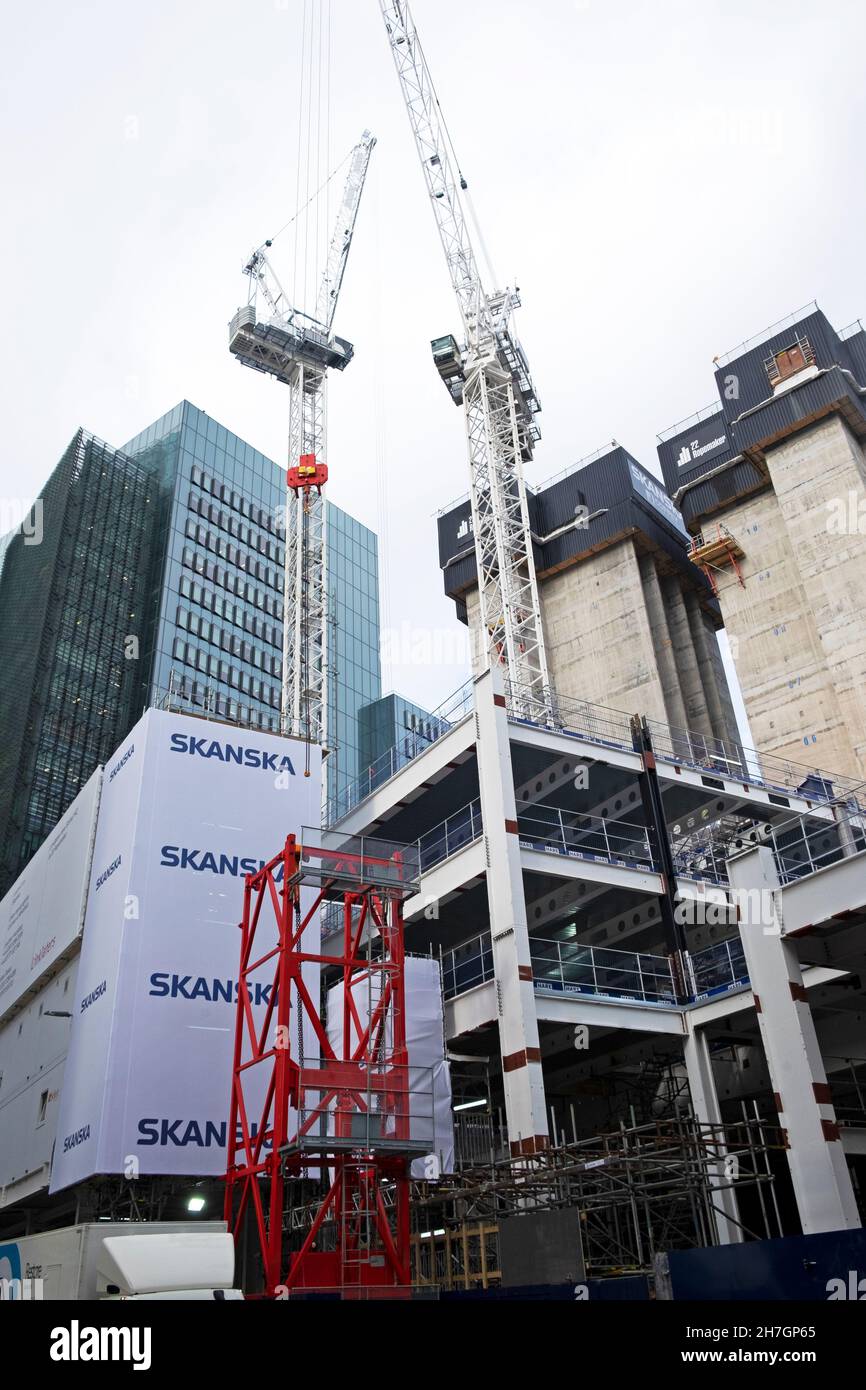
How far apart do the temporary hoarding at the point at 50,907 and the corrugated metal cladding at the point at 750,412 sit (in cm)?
4853

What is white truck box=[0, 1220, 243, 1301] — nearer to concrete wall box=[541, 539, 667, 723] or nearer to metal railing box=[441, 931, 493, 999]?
metal railing box=[441, 931, 493, 999]

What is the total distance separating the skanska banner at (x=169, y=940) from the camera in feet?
91.3

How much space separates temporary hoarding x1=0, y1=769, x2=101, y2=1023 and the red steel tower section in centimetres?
858

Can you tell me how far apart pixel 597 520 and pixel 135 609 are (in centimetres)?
4141

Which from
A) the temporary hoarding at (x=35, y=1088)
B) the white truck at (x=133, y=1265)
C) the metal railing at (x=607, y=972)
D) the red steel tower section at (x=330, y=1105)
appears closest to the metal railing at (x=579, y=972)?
the metal railing at (x=607, y=972)

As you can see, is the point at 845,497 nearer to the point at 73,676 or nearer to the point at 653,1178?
the point at 653,1178

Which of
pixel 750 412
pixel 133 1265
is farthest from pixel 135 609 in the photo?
pixel 133 1265

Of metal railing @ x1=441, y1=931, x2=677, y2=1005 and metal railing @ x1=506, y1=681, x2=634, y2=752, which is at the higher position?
metal railing @ x1=506, y1=681, x2=634, y2=752

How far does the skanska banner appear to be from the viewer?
91.3 ft

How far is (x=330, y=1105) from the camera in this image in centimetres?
2527

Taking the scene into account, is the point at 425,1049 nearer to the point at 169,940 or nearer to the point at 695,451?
the point at 169,940

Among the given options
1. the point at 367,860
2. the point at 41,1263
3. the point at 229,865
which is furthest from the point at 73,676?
the point at 41,1263

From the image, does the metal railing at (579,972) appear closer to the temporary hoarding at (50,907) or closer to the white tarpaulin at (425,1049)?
the white tarpaulin at (425,1049)

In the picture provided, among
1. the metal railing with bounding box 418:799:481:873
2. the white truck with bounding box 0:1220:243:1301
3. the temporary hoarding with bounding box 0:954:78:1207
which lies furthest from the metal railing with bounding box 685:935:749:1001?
the temporary hoarding with bounding box 0:954:78:1207
